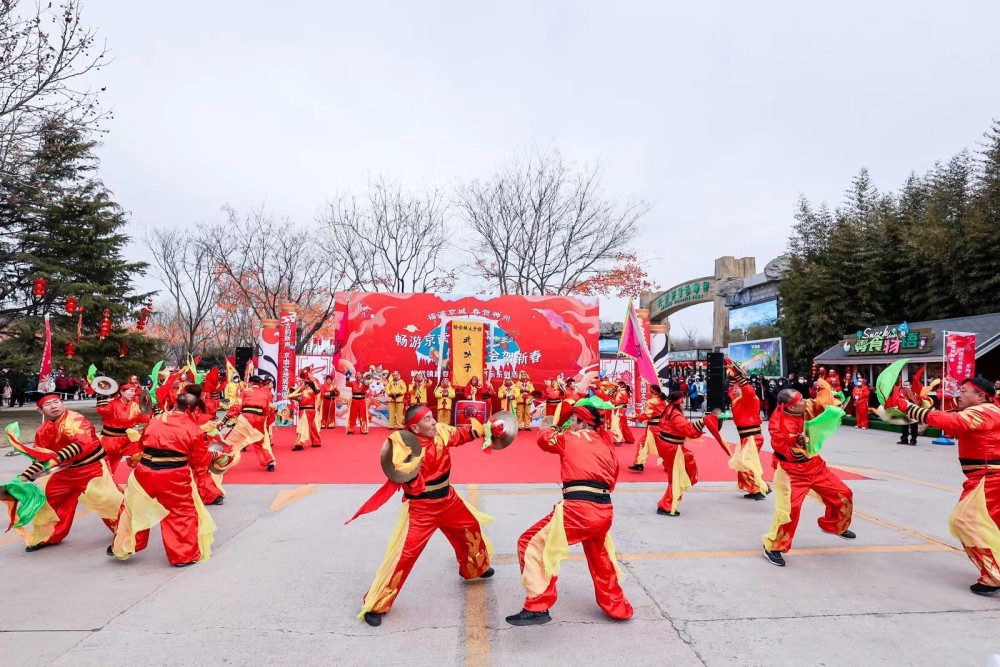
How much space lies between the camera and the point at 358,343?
50.6ft

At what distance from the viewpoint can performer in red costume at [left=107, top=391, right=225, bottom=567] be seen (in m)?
4.66

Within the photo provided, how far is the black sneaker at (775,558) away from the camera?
185 inches

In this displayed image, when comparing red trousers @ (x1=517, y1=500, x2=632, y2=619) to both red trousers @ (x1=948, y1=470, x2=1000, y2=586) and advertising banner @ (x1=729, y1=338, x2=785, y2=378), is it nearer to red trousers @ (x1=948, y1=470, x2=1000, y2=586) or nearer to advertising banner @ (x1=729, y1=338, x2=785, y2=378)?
red trousers @ (x1=948, y1=470, x2=1000, y2=586)

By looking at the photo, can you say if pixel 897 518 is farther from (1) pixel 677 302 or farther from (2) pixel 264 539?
(1) pixel 677 302

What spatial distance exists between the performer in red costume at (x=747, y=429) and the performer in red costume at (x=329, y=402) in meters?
10.4

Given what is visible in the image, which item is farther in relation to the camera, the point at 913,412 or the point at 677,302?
the point at 677,302

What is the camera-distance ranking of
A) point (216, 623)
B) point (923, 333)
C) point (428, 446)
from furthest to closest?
point (923, 333) < point (428, 446) < point (216, 623)

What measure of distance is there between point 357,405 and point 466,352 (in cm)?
318

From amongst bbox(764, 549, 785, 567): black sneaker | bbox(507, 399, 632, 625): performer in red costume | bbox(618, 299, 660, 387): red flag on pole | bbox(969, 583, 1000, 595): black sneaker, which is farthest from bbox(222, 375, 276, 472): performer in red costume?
bbox(969, 583, 1000, 595): black sneaker

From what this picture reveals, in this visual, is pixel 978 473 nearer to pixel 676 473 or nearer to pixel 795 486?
pixel 795 486

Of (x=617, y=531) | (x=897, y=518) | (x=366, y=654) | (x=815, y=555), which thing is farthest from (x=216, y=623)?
(x=897, y=518)

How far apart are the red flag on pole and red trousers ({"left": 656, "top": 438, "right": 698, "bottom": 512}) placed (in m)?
0.81

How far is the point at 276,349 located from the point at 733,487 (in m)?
11.4

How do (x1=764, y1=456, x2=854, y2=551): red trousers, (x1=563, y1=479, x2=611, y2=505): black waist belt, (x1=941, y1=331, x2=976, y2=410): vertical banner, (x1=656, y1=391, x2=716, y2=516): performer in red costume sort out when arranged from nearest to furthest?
(x1=563, y1=479, x2=611, y2=505): black waist belt → (x1=764, y1=456, x2=854, y2=551): red trousers → (x1=656, y1=391, x2=716, y2=516): performer in red costume → (x1=941, y1=331, x2=976, y2=410): vertical banner
